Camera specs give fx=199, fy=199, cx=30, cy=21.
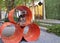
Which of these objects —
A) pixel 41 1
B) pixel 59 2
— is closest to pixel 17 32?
pixel 59 2

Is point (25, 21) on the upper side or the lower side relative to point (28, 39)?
upper

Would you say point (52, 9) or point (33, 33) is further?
point (52, 9)

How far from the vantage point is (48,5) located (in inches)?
1070

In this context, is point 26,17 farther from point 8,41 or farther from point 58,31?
point 58,31

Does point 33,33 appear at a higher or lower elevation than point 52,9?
lower

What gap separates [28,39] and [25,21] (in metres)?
0.95

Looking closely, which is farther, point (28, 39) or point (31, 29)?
point (31, 29)

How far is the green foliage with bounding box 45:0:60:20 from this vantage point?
2447 centimetres

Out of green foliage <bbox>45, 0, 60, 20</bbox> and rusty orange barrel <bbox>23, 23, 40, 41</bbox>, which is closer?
rusty orange barrel <bbox>23, 23, 40, 41</bbox>

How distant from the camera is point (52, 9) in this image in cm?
2573

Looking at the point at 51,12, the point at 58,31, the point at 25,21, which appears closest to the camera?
the point at 25,21

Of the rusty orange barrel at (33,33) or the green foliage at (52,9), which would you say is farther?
the green foliage at (52,9)

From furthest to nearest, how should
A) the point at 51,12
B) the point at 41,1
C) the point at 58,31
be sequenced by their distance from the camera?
the point at 41,1 < the point at 51,12 < the point at 58,31

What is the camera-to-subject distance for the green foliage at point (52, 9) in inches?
963
